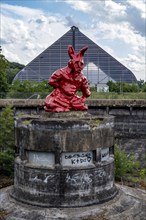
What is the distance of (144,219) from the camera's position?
8.82m

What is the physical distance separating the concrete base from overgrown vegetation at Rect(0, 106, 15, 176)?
396 cm

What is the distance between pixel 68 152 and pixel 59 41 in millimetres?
53920

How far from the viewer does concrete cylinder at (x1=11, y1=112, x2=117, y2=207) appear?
9109mm

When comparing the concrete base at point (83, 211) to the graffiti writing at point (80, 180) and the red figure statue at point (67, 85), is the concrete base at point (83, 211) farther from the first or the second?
the red figure statue at point (67, 85)

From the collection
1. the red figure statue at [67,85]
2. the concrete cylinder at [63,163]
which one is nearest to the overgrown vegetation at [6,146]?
the concrete cylinder at [63,163]

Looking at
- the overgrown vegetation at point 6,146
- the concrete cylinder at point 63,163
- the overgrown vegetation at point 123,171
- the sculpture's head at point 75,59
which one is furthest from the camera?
the overgrown vegetation at point 6,146

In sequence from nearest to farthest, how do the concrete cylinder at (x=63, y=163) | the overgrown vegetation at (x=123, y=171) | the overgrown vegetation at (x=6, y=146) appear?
1. the concrete cylinder at (x=63, y=163)
2. the overgrown vegetation at (x=123, y=171)
3. the overgrown vegetation at (x=6, y=146)

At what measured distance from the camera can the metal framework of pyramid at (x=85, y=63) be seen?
61.0 metres

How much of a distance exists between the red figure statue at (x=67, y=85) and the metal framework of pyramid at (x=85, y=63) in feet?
165

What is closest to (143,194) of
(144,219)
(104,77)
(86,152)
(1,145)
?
(144,219)

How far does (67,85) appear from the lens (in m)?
Result: 10.3

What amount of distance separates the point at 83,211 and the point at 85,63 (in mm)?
52487

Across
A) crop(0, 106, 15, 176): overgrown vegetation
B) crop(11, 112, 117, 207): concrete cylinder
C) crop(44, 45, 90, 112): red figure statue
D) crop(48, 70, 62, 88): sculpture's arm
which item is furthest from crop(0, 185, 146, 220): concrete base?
crop(0, 106, 15, 176): overgrown vegetation

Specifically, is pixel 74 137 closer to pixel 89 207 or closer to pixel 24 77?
pixel 89 207
